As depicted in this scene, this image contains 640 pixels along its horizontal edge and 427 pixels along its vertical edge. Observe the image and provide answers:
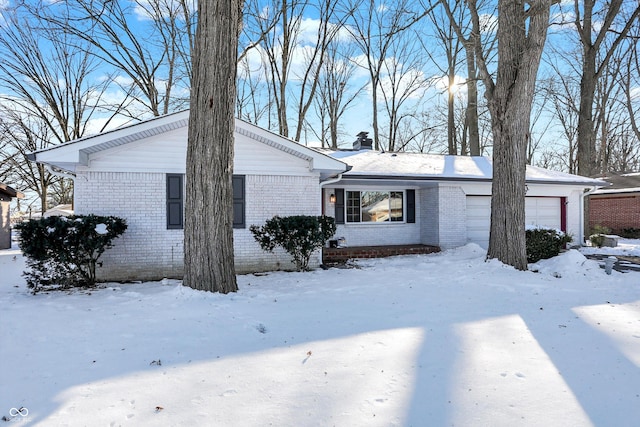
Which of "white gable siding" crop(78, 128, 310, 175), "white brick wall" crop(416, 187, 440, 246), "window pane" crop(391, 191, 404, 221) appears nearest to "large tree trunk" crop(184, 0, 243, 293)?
"white gable siding" crop(78, 128, 310, 175)

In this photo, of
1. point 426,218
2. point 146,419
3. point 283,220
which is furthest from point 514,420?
point 426,218

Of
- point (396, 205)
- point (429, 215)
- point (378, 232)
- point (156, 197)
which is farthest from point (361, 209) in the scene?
point (156, 197)

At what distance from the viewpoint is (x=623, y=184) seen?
2022 cm

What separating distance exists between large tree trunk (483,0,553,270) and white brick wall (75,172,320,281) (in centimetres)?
539

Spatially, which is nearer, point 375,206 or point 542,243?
point 542,243

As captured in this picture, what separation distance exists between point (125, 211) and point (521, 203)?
8922 millimetres

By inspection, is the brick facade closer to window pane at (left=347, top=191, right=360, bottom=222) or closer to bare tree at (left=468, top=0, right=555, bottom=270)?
bare tree at (left=468, top=0, right=555, bottom=270)

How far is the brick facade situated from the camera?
1781 cm

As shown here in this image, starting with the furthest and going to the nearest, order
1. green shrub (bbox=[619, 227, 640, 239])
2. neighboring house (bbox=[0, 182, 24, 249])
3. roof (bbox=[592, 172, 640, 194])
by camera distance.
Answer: roof (bbox=[592, 172, 640, 194]) < green shrub (bbox=[619, 227, 640, 239]) < neighboring house (bbox=[0, 182, 24, 249])

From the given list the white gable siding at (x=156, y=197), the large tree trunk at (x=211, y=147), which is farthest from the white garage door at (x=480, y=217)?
the large tree trunk at (x=211, y=147)

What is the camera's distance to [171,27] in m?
18.4

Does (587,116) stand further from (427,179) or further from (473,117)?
(427,179)

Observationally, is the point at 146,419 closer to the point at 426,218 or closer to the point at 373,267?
the point at 373,267

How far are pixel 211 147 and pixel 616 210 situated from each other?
21.7m
